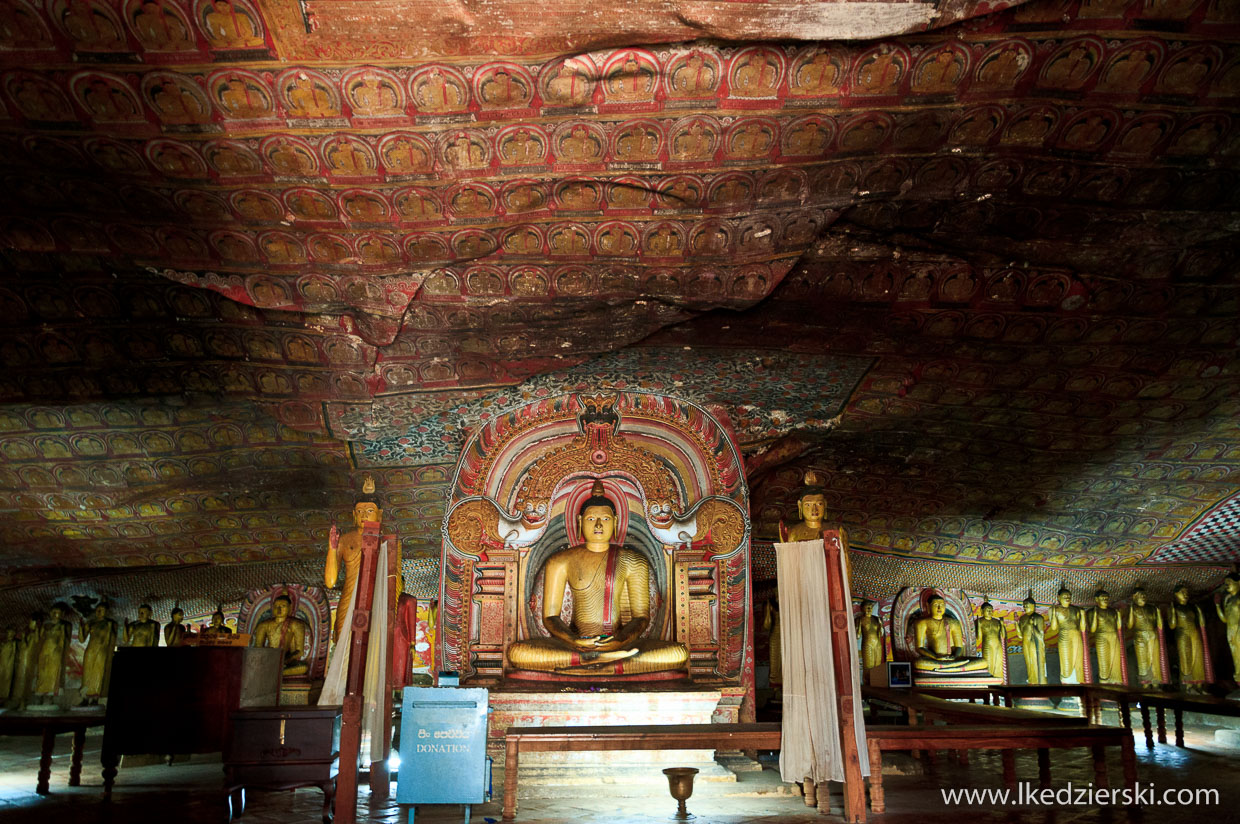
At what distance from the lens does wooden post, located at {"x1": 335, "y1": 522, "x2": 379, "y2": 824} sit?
5500 millimetres

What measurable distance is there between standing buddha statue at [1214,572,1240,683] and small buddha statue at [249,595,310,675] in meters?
13.0

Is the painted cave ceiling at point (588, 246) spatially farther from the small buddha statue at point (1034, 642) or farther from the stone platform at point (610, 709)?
the stone platform at point (610, 709)

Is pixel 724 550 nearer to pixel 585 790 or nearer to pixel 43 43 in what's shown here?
pixel 585 790

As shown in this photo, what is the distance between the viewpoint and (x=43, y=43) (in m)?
5.75

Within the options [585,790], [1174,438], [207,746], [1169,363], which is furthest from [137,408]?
[1174,438]

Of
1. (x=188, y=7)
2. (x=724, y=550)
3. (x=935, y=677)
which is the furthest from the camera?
(x=935, y=677)

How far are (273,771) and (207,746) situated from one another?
145 cm

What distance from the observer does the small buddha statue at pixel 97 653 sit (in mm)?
12445

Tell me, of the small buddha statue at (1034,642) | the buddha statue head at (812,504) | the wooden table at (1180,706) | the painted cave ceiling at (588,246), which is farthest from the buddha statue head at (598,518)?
the small buddha statue at (1034,642)

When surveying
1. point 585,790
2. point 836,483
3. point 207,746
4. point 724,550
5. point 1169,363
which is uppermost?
point 1169,363

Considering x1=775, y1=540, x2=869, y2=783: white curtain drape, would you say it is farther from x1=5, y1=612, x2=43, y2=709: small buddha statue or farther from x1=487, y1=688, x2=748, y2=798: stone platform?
x1=5, y1=612, x2=43, y2=709: small buddha statue

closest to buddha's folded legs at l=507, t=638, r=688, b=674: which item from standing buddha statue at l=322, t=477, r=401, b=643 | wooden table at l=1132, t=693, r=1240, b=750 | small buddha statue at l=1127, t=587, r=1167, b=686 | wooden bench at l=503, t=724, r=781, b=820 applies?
standing buddha statue at l=322, t=477, r=401, b=643

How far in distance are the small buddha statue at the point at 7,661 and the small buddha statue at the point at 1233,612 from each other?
55.7 feet

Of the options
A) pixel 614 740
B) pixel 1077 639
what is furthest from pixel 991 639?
pixel 614 740
